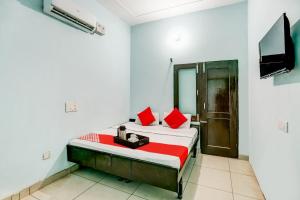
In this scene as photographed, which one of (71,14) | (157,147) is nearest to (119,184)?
(157,147)

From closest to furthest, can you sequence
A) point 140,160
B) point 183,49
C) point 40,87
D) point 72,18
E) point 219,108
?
point 140,160
point 40,87
point 72,18
point 219,108
point 183,49

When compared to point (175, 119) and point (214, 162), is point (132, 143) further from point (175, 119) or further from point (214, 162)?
point (214, 162)

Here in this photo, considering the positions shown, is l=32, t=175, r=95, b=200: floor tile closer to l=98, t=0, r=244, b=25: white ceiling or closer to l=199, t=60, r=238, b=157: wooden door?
l=199, t=60, r=238, b=157: wooden door

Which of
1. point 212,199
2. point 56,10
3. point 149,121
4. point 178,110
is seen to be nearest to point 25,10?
point 56,10

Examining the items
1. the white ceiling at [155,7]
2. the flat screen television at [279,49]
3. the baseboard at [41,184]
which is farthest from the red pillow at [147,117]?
the flat screen television at [279,49]

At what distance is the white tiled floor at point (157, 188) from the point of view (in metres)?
2.03

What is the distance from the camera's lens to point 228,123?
3.30 meters

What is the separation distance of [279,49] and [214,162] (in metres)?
2.39

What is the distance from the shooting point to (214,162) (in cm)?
306

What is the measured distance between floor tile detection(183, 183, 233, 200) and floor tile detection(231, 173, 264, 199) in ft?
0.69

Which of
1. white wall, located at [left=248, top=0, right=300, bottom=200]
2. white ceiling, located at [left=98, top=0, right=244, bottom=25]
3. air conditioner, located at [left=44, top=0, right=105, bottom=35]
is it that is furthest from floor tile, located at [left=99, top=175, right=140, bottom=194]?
white ceiling, located at [left=98, top=0, right=244, bottom=25]

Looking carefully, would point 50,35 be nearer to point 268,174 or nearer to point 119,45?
point 119,45

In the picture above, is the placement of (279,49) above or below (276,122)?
above

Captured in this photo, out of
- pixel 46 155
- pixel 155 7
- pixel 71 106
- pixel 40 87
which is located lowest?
pixel 46 155
